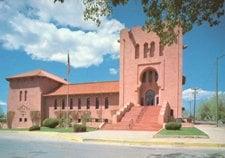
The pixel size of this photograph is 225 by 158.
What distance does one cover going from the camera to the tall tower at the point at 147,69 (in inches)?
2160

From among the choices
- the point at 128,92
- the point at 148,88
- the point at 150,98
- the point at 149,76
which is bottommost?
the point at 150,98

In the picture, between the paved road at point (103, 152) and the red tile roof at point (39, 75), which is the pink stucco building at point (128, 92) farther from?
the paved road at point (103, 152)

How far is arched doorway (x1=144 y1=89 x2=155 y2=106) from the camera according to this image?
58.6 m

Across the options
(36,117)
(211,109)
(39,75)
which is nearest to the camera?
(36,117)

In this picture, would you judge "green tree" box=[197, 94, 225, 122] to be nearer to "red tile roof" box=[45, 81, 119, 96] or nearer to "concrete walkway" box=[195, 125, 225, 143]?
"red tile roof" box=[45, 81, 119, 96]

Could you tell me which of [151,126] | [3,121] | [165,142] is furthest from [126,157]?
[3,121]

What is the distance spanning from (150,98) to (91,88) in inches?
442

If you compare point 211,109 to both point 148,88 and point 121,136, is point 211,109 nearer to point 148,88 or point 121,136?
point 148,88

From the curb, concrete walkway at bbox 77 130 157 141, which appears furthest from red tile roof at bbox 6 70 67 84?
the curb

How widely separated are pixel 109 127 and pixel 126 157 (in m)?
30.6

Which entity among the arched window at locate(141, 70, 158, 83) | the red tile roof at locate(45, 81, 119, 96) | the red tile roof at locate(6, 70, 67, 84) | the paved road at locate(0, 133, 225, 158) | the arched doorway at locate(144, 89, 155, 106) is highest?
the red tile roof at locate(6, 70, 67, 84)

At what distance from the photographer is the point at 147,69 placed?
58.3 meters

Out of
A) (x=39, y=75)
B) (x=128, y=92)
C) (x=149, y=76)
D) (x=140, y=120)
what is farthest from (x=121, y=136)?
(x=39, y=75)

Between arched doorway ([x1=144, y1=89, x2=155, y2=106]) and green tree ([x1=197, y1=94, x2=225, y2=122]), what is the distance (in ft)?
149
